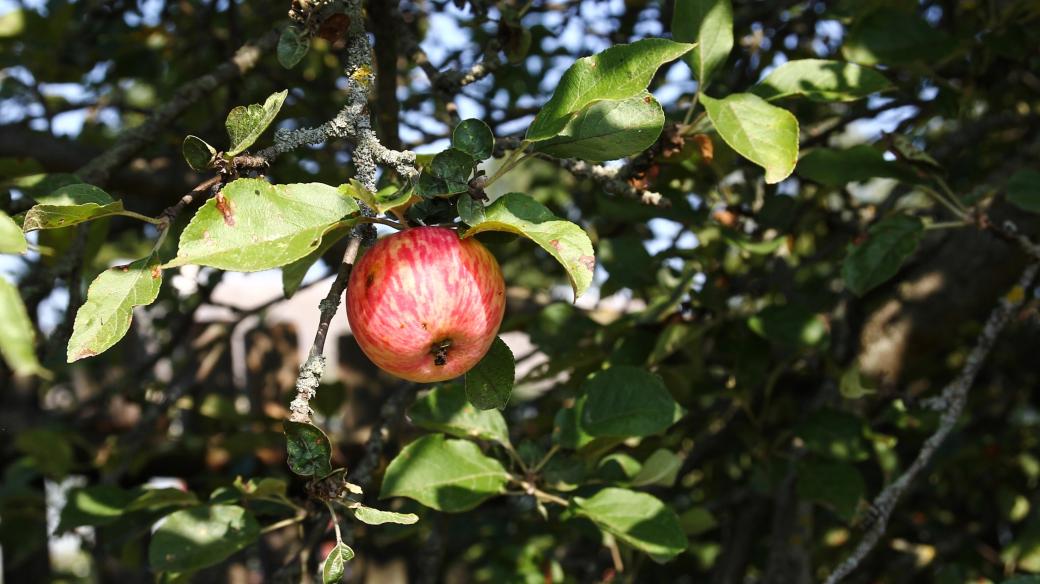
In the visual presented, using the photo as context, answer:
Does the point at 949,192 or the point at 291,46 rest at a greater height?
the point at 291,46

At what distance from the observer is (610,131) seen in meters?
1.13

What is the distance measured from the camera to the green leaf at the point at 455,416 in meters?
1.53

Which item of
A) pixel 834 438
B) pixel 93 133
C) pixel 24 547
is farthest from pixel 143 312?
pixel 834 438

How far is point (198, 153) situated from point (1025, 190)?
4.38 feet

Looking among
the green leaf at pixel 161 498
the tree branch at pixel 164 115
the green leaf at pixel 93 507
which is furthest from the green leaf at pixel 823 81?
the green leaf at pixel 93 507

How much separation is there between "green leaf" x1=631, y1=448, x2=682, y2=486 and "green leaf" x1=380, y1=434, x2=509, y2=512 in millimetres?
247

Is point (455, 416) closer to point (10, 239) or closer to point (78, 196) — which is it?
point (78, 196)

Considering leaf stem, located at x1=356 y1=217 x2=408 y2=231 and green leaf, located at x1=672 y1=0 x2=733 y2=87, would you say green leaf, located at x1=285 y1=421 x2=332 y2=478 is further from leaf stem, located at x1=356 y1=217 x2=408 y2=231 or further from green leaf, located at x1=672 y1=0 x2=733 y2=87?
green leaf, located at x1=672 y1=0 x2=733 y2=87

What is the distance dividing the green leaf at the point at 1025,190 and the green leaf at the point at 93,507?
1.64 metres

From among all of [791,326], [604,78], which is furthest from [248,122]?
[791,326]

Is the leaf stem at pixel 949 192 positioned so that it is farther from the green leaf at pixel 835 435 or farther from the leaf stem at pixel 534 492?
the leaf stem at pixel 534 492

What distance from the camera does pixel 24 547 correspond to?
242cm

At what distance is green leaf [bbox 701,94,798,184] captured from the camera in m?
1.19

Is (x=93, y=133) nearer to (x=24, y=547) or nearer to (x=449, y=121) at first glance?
(x=24, y=547)
